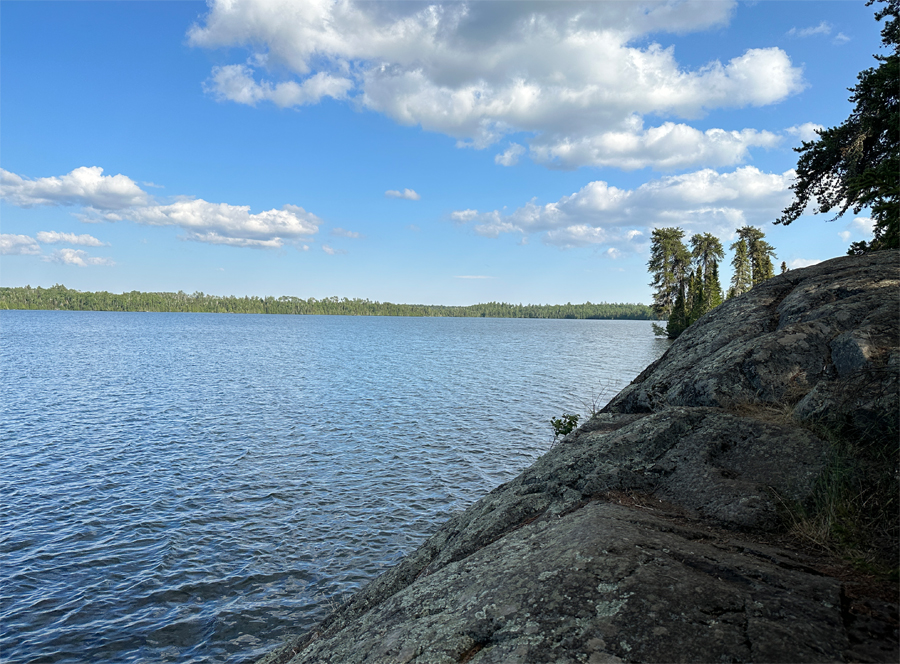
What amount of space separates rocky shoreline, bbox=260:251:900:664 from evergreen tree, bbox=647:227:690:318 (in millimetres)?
69626

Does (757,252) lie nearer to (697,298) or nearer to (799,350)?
(697,298)

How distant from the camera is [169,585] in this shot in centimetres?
1015

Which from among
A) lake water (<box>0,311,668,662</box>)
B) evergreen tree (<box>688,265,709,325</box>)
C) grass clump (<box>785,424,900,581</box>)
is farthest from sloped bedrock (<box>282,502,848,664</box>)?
evergreen tree (<box>688,265,709,325</box>)

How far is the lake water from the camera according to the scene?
Result: 9141 millimetres

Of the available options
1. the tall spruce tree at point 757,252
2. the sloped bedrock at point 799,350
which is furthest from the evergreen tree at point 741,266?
the sloped bedrock at point 799,350

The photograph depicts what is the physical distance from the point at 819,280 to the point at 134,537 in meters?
15.9

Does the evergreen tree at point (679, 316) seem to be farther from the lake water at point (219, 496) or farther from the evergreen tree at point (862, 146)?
the evergreen tree at point (862, 146)

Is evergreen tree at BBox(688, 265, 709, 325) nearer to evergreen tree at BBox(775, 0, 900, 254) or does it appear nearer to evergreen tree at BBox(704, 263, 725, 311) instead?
evergreen tree at BBox(704, 263, 725, 311)

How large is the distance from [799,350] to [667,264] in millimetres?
73923

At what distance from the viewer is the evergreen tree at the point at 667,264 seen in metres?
73.1

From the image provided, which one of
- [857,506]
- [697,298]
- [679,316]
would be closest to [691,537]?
[857,506]

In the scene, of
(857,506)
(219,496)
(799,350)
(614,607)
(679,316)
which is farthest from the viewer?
(679,316)

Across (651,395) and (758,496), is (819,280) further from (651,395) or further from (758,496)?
(758,496)

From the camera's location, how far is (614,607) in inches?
131
